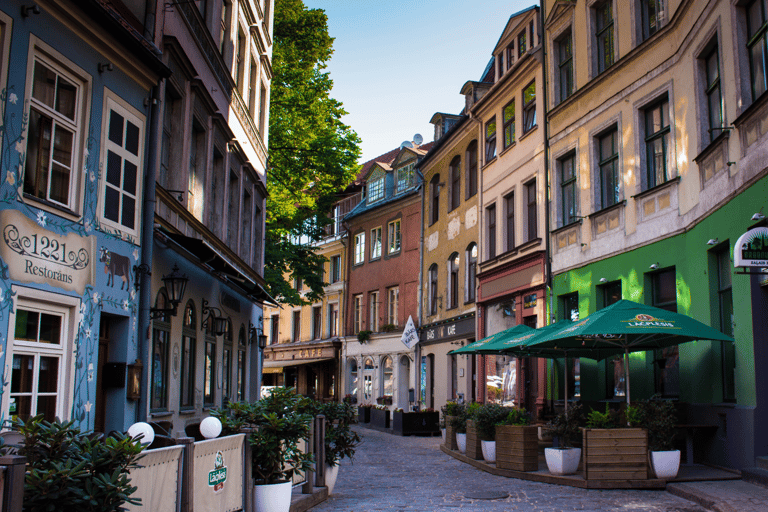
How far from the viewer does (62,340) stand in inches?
350

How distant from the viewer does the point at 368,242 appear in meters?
38.0

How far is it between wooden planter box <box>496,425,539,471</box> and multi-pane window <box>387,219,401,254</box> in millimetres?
21561

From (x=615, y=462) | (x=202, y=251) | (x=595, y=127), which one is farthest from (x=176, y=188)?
(x=595, y=127)

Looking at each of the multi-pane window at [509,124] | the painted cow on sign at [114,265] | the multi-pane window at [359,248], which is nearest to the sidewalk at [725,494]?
the painted cow on sign at [114,265]

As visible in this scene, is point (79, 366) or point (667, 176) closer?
point (79, 366)

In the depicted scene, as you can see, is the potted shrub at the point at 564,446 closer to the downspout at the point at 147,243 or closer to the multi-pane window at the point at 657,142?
the multi-pane window at the point at 657,142

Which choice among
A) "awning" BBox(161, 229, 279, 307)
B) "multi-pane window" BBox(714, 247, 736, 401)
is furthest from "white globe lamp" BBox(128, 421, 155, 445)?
"multi-pane window" BBox(714, 247, 736, 401)

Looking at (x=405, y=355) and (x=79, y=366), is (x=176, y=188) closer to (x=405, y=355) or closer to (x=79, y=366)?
Result: (x=79, y=366)

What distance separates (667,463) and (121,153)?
873 centimetres

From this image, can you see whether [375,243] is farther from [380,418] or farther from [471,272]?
[471,272]

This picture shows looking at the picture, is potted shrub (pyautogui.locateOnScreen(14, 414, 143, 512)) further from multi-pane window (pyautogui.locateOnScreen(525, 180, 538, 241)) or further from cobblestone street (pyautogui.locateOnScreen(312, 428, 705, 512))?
multi-pane window (pyautogui.locateOnScreen(525, 180, 538, 241))

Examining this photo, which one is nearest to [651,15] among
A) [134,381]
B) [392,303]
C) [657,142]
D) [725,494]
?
[657,142]

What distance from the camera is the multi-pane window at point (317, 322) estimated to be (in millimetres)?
43250

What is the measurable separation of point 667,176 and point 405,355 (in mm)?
20411
